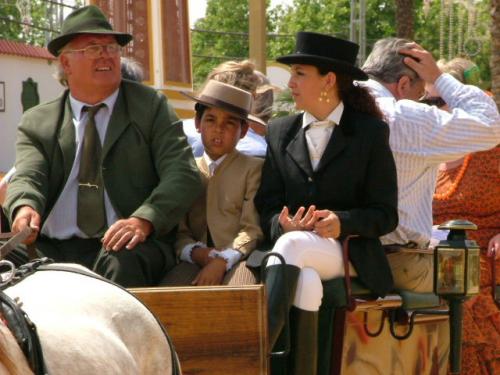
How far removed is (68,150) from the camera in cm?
536

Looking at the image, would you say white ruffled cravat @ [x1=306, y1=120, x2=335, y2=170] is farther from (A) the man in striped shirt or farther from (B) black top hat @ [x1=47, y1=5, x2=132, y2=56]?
(B) black top hat @ [x1=47, y1=5, x2=132, y2=56]

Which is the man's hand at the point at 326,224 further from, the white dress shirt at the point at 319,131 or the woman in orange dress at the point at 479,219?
the woman in orange dress at the point at 479,219

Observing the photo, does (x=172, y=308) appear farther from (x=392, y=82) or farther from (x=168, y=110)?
(x=392, y=82)

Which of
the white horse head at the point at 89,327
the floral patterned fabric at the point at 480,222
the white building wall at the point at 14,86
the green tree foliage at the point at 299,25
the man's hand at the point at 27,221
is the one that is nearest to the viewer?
the white horse head at the point at 89,327

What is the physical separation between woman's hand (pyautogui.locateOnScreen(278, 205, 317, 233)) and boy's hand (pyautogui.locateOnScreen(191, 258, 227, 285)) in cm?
32

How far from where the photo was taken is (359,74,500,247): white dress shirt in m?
5.86

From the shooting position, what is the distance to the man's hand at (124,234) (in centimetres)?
490

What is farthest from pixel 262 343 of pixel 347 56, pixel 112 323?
pixel 347 56

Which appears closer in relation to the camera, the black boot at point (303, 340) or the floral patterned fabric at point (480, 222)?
the black boot at point (303, 340)

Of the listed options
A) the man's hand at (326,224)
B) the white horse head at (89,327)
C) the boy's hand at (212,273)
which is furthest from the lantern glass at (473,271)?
the white horse head at (89,327)

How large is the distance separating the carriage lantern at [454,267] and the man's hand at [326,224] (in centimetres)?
49

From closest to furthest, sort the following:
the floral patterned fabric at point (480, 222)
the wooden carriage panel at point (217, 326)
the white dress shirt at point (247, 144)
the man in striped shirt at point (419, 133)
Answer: the wooden carriage panel at point (217, 326), the man in striped shirt at point (419, 133), the white dress shirt at point (247, 144), the floral patterned fabric at point (480, 222)

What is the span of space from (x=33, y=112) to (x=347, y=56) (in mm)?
1519

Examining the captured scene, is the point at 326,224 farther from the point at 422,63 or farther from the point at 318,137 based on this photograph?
the point at 422,63
